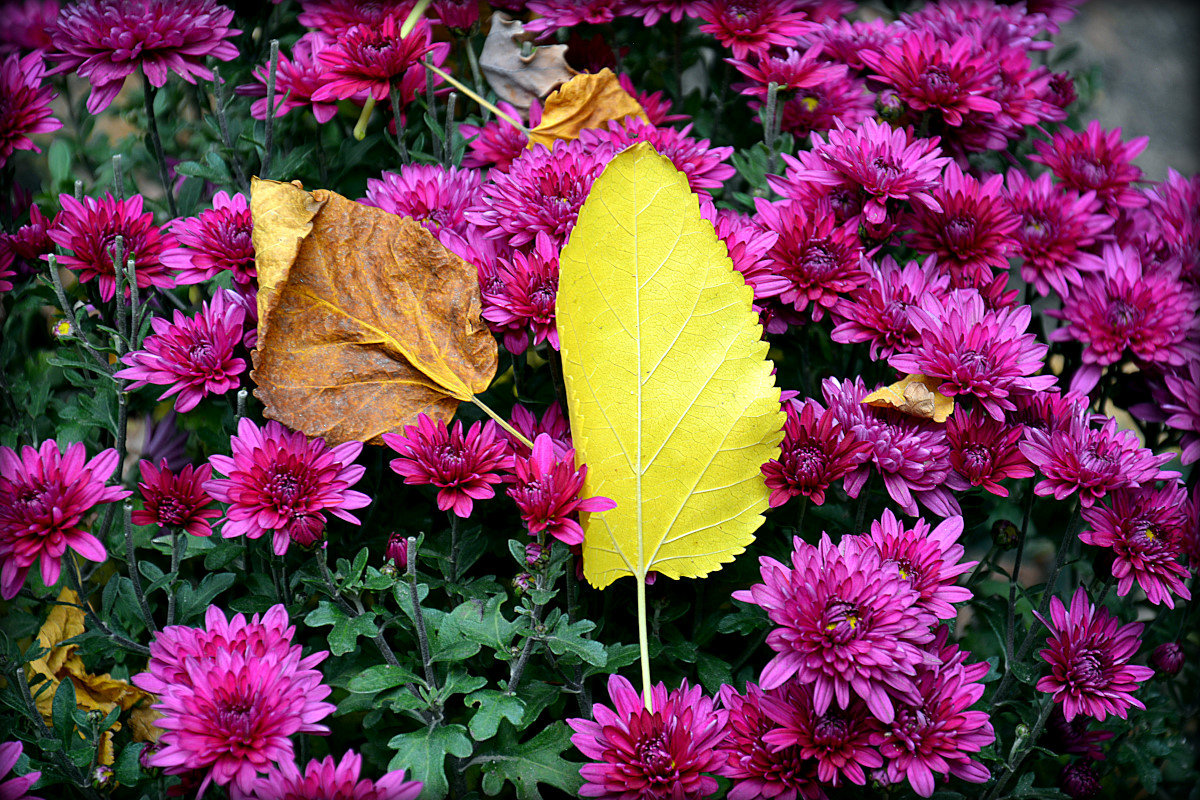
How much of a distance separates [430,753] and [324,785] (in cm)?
16

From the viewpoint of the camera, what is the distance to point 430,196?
1.49m

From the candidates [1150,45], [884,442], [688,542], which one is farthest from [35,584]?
[1150,45]

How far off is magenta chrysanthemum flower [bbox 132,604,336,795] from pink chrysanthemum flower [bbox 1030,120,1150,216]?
4.84ft

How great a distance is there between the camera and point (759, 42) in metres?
1.66

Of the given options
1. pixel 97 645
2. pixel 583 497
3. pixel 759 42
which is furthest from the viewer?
pixel 759 42

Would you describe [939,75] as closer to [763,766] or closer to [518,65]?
[518,65]

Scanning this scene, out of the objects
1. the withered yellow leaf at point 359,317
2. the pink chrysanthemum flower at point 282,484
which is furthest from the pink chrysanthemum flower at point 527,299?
the pink chrysanthemum flower at point 282,484

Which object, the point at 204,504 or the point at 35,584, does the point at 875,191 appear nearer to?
the point at 204,504

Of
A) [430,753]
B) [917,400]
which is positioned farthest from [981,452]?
[430,753]

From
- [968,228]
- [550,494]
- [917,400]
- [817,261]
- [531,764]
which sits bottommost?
[531,764]

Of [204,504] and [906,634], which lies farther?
[204,504]

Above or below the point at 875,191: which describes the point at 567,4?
above

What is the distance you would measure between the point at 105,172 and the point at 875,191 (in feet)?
5.84

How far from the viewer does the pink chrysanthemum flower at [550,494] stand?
3.70 ft
